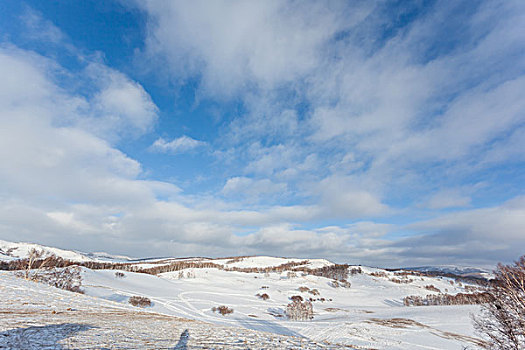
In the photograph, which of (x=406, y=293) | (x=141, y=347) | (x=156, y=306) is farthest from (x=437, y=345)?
(x=406, y=293)

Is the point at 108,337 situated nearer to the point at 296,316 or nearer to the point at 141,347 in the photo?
the point at 141,347

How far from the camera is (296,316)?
4975 centimetres

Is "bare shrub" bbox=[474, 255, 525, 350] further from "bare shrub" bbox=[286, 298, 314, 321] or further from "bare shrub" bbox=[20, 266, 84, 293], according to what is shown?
"bare shrub" bbox=[20, 266, 84, 293]

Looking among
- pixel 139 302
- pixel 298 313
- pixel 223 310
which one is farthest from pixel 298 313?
pixel 139 302

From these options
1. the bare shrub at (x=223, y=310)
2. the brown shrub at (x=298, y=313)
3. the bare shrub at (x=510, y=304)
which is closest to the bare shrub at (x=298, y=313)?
the brown shrub at (x=298, y=313)

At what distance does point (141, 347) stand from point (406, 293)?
155152 mm

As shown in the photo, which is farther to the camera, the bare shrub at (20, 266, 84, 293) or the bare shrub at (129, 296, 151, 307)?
the bare shrub at (129, 296, 151, 307)

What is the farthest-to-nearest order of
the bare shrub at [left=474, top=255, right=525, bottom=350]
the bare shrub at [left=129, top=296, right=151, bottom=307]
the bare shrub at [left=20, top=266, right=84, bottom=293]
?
the bare shrub at [left=129, top=296, right=151, bottom=307] → the bare shrub at [left=20, top=266, right=84, bottom=293] → the bare shrub at [left=474, top=255, right=525, bottom=350]

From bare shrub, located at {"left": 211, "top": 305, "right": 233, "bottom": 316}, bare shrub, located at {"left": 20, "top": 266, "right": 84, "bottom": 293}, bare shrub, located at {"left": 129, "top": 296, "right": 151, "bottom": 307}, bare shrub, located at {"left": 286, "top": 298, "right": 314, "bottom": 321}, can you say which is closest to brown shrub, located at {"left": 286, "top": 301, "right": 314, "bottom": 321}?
bare shrub, located at {"left": 286, "top": 298, "right": 314, "bottom": 321}

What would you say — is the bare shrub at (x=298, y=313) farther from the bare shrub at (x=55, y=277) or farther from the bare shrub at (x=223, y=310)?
the bare shrub at (x=55, y=277)

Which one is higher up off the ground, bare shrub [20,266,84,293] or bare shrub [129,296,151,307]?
bare shrub [20,266,84,293]

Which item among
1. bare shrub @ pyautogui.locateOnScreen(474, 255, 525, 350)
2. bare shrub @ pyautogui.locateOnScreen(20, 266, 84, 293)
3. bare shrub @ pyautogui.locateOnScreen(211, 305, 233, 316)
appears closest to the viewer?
bare shrub @ pyautogui.locateOnScreen(474, 255, 525, 350)

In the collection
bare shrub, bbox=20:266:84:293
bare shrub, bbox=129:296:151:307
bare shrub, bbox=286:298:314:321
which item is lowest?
bare shrub, bbox=286:298:314:321

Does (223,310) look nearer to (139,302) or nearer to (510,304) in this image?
(139,302)
